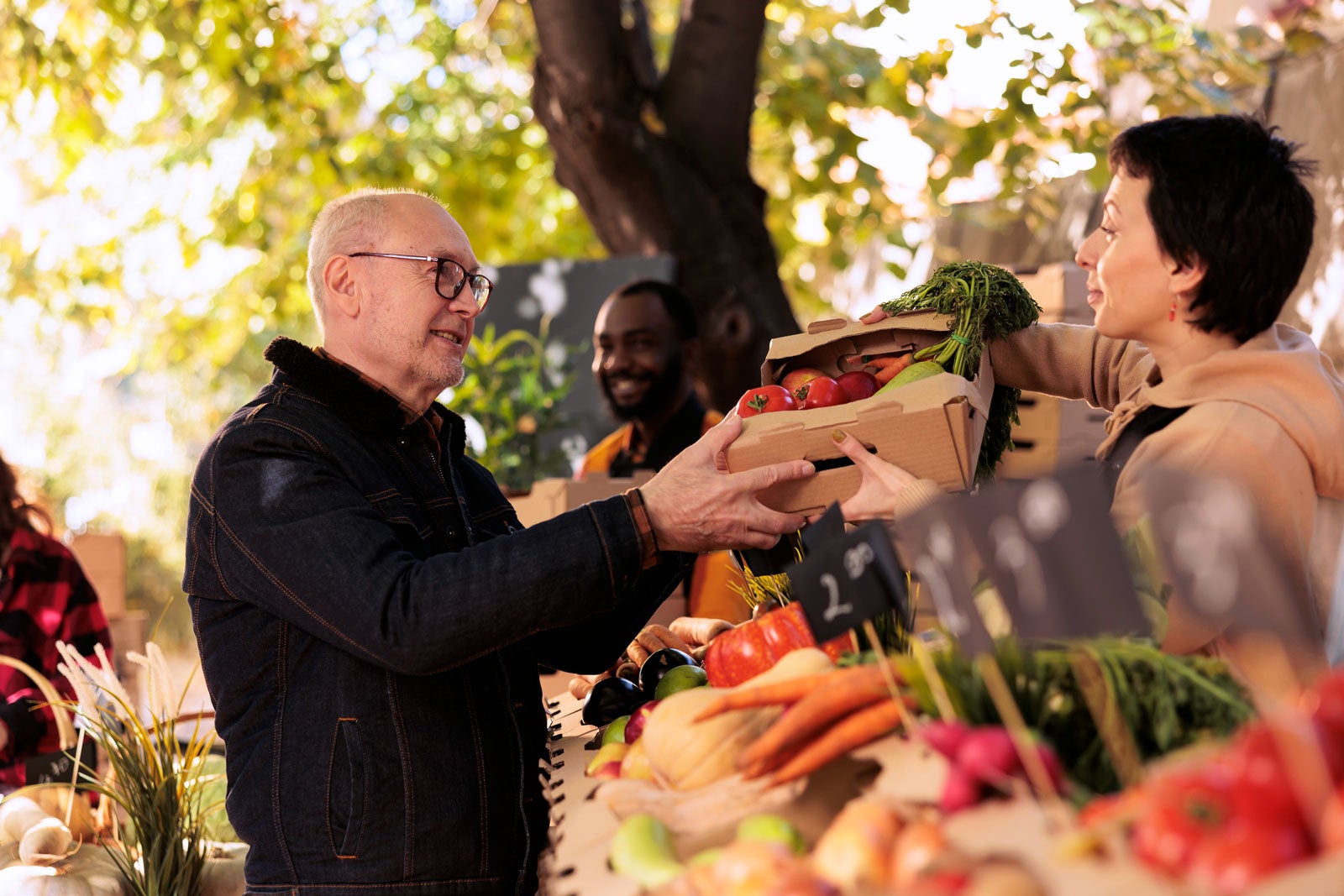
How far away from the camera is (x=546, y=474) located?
15.7 ft

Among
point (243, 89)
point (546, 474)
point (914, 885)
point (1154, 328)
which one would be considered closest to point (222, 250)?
point (243, 89)

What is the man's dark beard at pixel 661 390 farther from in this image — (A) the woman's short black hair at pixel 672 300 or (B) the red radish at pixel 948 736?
(B) the red radish at pixel 948 736

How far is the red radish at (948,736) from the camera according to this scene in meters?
1.21

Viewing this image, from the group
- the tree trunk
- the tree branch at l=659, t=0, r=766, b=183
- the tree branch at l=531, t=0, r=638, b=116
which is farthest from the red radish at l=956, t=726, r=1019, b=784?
the tree branch at l=659, t=0, r=766, b=183

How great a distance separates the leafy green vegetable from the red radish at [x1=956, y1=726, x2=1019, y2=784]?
0.15 metres

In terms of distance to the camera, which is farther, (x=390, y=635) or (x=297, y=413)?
(x=297, y=413)

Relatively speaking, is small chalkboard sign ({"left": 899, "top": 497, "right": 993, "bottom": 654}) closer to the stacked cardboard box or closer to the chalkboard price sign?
the chalkboard price sign

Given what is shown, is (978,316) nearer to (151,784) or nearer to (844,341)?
(844,341)

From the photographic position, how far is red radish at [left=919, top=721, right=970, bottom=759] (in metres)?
1.21

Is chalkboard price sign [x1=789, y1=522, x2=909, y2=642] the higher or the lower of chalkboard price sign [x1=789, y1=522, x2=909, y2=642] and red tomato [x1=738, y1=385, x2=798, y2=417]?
the lower

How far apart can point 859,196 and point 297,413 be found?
17.0 ft

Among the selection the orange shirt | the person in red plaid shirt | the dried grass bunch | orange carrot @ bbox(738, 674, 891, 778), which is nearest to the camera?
orange carrot @ bbox(738, 674, 891, 778)

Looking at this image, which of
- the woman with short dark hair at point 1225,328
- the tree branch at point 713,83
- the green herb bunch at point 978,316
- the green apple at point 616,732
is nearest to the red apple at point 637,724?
the green apple at point 616,732

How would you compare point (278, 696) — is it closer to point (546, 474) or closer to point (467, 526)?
point (467, 526)
